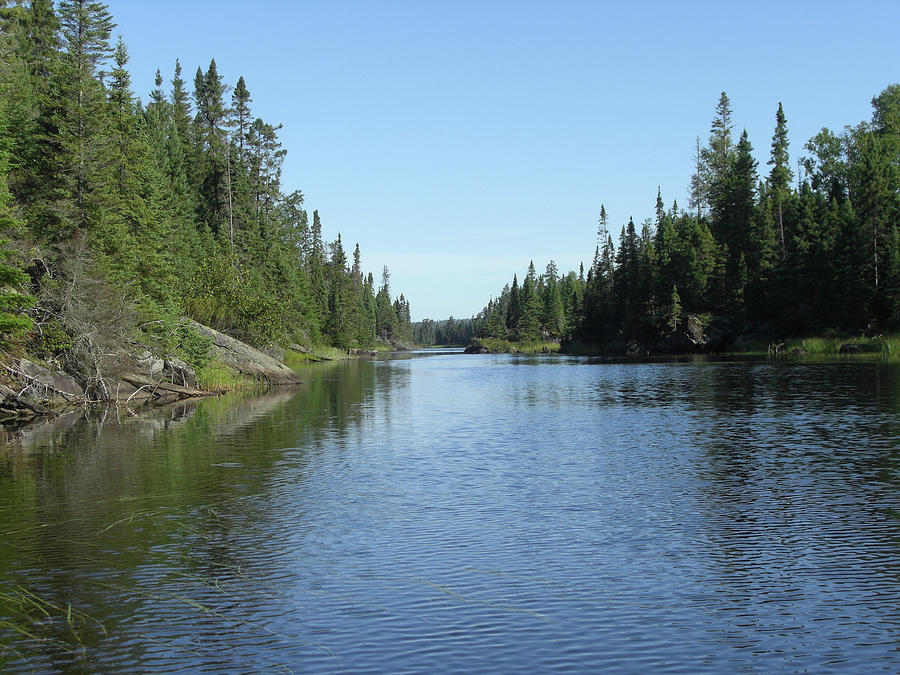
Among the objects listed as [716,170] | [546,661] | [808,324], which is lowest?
[546,661]

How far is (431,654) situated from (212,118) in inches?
4010

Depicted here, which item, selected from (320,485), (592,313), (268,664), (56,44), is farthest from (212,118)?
(268,664)

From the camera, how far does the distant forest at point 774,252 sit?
7931cm

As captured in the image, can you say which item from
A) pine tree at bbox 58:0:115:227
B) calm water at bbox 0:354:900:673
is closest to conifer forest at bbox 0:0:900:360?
pine tree at bbox 58:0:115:227

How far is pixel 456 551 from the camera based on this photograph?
514 inches

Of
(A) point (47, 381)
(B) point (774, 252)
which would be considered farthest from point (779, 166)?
(A) point (47, 381)

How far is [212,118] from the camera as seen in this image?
326 feet

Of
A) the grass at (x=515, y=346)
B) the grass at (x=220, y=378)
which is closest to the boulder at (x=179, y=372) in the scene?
the grass at (x=220, y=378)

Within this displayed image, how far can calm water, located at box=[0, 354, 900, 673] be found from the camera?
9.10 meters

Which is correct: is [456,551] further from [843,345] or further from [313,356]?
[313,356]

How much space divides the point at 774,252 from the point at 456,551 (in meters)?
94.2

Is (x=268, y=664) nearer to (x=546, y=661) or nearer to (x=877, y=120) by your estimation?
(x=546, y=661)

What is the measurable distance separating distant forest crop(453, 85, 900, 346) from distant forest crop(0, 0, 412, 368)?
5648 centimetres

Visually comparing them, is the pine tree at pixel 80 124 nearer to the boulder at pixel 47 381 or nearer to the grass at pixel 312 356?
the boulder at pixel 47 381
